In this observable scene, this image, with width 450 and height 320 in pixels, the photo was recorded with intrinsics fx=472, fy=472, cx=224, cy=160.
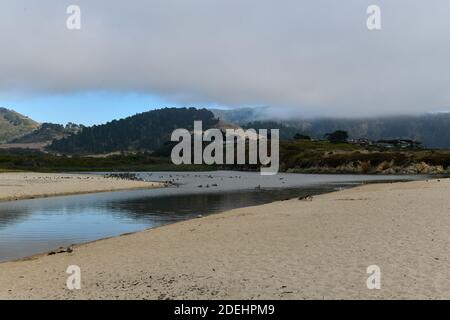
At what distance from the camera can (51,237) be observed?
30266 mm

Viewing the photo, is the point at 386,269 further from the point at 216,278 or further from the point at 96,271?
the point at 96,271

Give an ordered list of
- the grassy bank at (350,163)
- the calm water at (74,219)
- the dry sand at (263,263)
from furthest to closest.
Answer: the grassy bank at (350,163)
the calm water at (74,219)
the dry sand at (263,263)

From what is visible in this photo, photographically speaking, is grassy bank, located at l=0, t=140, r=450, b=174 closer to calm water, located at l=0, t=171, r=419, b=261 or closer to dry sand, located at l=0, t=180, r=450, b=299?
calm water, located at l=0, t=171, r=419, b=261

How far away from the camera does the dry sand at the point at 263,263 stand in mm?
14594

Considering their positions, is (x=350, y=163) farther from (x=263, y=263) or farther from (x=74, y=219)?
(x=263, y=263)

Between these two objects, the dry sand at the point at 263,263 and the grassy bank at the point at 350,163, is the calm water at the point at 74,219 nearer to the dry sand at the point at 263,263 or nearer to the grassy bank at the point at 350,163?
the dry sand at the point at 263,263

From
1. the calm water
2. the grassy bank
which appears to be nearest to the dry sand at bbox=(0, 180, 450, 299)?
the calm water

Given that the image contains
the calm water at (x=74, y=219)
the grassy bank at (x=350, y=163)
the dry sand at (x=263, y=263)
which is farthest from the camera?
the grassy bank at (x=350, y=163)

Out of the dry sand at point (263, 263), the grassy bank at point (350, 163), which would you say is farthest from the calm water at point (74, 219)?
the grassy bank at point (350, 163)

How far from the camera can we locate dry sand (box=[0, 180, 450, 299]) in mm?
14594

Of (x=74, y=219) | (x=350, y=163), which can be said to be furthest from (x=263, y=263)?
(x=350, y=163)

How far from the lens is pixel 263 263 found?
59.3ft
